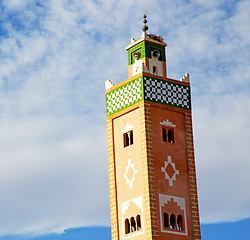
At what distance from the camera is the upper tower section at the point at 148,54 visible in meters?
45.0

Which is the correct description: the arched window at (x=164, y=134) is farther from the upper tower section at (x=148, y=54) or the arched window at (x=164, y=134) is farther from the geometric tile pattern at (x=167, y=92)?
the upper tower section at (x=148, y=54)

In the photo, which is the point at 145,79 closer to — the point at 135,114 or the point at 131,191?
the point at 135,114

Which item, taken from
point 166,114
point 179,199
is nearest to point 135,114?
point 166,114

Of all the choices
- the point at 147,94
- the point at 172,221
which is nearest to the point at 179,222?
the point at 172,221

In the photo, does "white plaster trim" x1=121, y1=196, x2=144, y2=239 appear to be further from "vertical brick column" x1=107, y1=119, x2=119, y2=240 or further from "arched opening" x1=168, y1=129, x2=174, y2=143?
"arched opening" x1=168, y1=129, x2=174, y2=143

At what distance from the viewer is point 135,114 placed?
4378 centimetres

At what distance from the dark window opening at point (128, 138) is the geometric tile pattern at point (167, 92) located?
2.12 metres

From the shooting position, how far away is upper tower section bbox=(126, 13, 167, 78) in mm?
45031

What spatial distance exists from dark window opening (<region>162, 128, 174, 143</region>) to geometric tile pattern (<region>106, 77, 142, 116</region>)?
82.8 inches

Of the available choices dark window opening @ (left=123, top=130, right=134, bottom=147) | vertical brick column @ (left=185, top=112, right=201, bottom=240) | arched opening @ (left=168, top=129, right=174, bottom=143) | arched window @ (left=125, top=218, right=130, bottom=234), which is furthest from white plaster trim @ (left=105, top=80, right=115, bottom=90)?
arched window @ (left=125, top=218, right=130, bottom=234)

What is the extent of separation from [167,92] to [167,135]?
2.30 m

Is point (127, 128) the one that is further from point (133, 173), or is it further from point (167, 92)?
point (167, 92)

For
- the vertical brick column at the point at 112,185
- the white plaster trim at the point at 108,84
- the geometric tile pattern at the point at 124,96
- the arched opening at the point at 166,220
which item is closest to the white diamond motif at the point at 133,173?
the vertical brick column at the point at 112,185

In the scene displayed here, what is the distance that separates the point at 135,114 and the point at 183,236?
6604mm
